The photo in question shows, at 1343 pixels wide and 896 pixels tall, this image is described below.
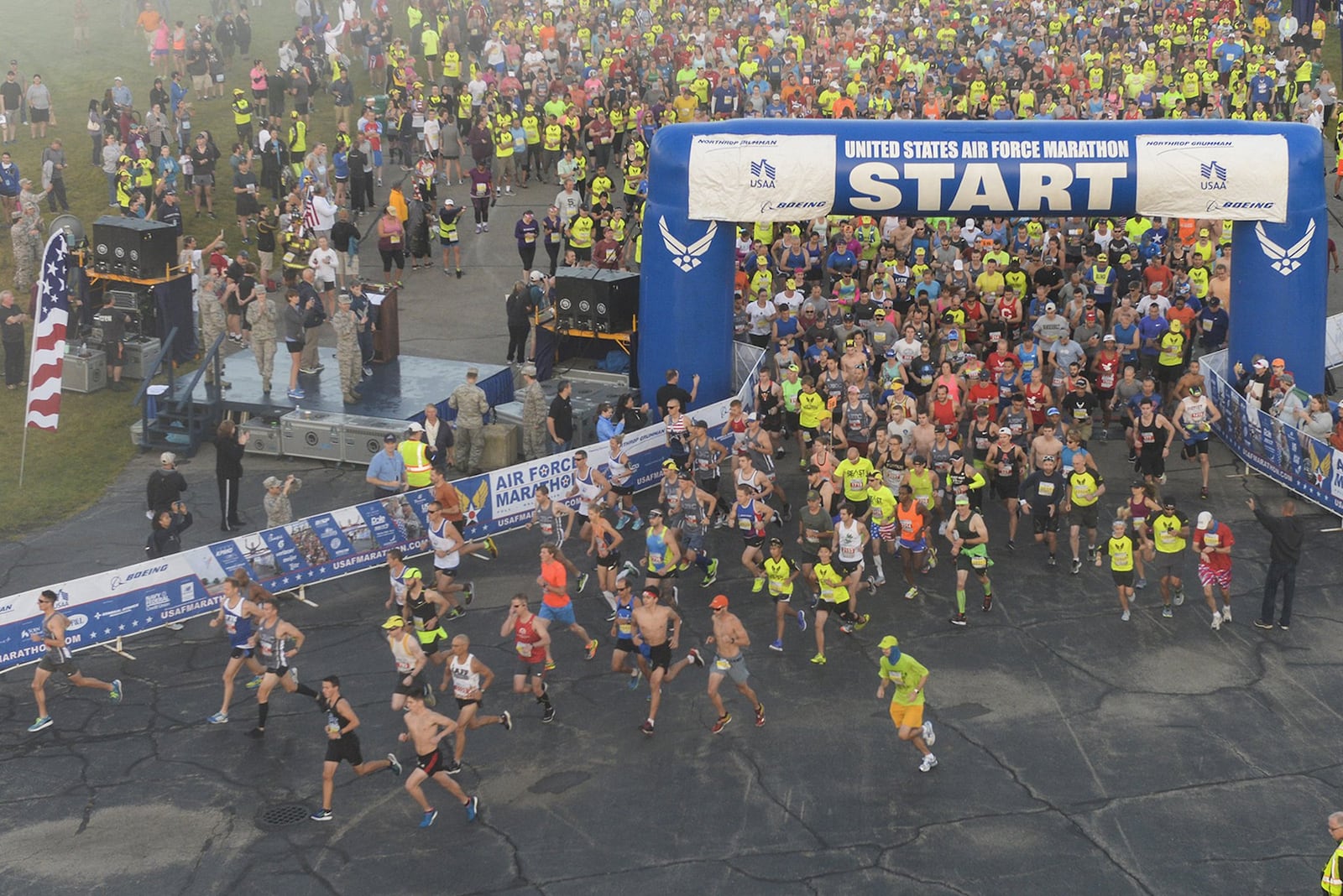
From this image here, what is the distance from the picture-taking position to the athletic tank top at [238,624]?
1631 centimetres

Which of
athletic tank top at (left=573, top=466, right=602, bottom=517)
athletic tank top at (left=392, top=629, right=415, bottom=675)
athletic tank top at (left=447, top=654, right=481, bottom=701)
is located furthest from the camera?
athletic tank top at (left=573, top=466, right=602, bottom=517)

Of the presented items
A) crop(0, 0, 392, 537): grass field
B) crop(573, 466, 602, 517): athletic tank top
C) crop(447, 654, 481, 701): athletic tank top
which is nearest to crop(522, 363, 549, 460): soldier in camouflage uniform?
crop(573, 466, 602, 517): athletic tank top

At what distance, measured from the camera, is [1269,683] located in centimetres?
1680

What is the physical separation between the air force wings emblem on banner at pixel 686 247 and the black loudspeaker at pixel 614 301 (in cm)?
218

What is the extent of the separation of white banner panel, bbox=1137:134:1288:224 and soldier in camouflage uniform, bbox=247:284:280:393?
12227 millimetres

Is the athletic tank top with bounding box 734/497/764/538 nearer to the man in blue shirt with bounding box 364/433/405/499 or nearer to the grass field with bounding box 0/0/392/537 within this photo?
the man in blue shirt with bounding box 364/433/405/499

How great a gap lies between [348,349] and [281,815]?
983 cm

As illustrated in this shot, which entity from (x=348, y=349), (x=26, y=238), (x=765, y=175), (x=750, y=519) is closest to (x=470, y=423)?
(x=348, y=349)

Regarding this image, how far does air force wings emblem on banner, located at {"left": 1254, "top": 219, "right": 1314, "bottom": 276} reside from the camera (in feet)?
72.0

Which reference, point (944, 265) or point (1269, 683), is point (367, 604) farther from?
point (944, 265)

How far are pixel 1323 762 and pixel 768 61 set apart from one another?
26916mm

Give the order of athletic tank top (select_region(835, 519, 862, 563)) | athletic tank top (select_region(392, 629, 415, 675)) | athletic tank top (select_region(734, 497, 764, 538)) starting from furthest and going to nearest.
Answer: athletic tank top (select_region(734, 497, 764, 538)) < athletic tank top (select_region(835, 519, 862, 563)) < athletic tank top (select_region(392, 629, 415, 675))

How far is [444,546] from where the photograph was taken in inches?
729

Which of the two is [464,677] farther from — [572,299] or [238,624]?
[572,299]
